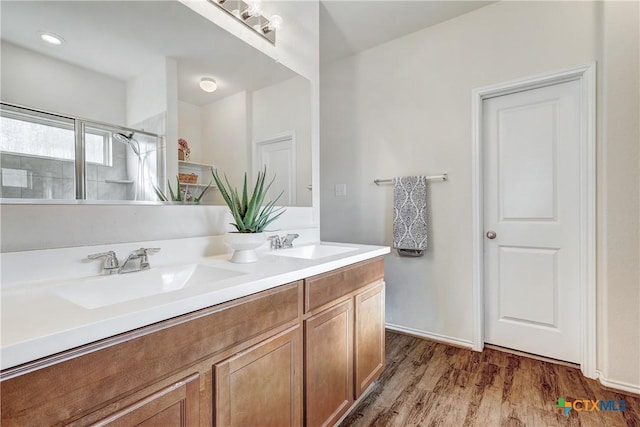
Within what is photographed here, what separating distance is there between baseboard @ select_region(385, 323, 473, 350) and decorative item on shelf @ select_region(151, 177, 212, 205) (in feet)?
6.65

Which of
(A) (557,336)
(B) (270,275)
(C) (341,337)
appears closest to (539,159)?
(A) (557,336)

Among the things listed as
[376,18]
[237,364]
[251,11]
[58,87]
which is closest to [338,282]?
[237,364]

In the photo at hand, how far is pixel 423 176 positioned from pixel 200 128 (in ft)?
5.68

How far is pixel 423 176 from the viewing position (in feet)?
7.86

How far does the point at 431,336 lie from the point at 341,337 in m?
1.41

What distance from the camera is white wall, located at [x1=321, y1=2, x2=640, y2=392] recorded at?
1688 millimetres

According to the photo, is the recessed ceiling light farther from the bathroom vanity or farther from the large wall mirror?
the bathroom vanity

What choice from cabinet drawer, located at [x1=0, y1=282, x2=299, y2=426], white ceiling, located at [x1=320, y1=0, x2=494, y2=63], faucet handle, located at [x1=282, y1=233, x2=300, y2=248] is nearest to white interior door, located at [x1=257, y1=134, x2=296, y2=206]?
faucet handle, located at [x1=282, y1=233, x2=300, y2=248]

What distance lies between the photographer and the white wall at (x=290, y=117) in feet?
5.65

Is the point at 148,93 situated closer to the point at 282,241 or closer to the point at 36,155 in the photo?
the point at 36,155

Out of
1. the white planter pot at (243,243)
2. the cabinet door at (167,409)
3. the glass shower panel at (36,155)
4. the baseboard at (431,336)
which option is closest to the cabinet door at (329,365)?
the white planter pot at (243,243)

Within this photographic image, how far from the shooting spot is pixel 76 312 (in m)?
0.63

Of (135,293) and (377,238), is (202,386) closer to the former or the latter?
(135,293)

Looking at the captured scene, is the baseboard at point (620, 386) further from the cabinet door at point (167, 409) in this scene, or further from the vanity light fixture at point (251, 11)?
the vanity light fixture at point (251, 11)
